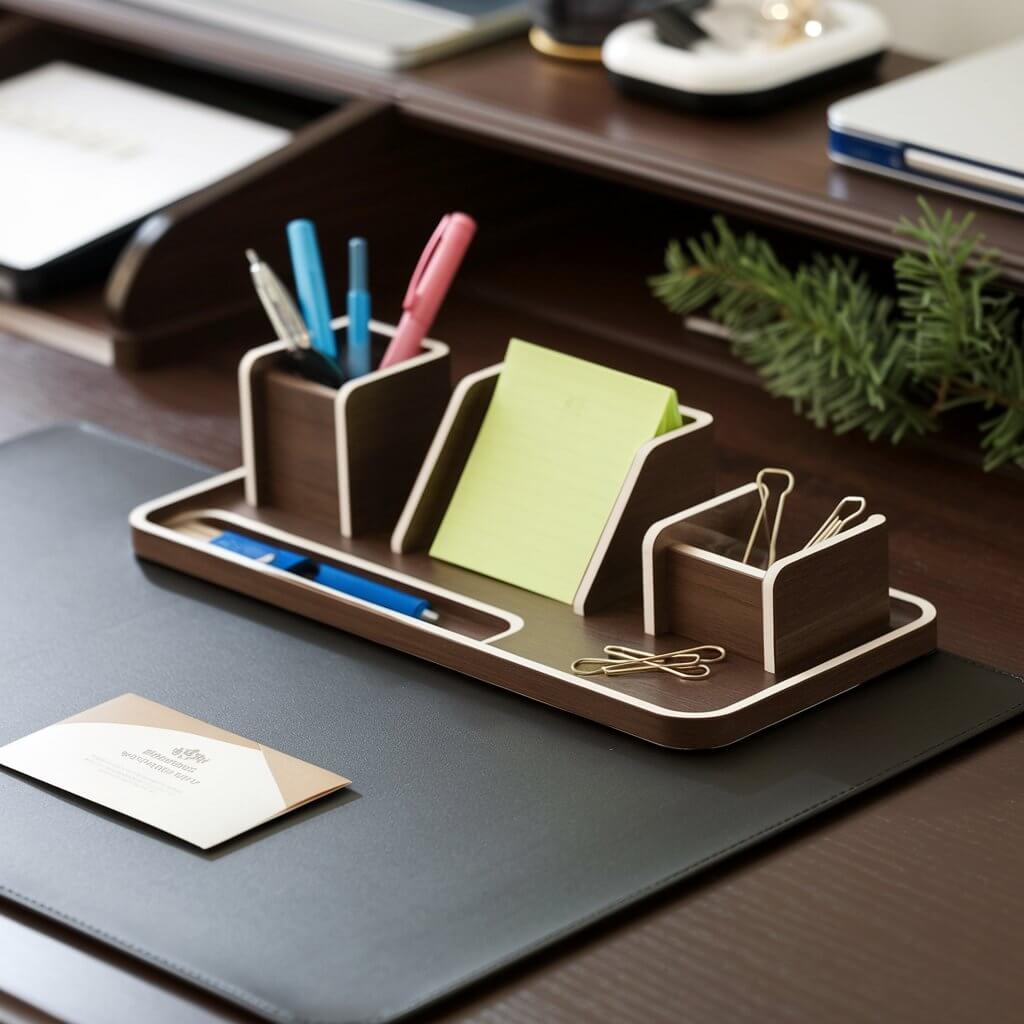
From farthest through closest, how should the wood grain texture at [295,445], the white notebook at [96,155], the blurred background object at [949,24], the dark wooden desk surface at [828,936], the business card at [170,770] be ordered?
the blurred background object at [949,24], the white notebook at [96,155], the wood grain texture at [295,445], the business card at [170,770], the dark wooden desk surface at [828,936]

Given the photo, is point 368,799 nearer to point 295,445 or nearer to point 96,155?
point 295,445

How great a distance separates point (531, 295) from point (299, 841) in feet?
2.32

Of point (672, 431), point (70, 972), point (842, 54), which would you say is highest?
point (842, 54)

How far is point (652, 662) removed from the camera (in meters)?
0.88

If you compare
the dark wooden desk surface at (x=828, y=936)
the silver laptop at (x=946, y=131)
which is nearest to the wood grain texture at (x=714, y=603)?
the dark wooden desk surface at (x=828, y=936)

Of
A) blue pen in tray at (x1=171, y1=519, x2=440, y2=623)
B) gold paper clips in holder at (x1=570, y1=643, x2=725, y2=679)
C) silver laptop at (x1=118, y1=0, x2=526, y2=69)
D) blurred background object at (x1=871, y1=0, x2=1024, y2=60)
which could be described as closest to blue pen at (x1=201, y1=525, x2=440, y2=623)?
blue pen in tray at (x1=171, y1=519, x2=440, y2=623)

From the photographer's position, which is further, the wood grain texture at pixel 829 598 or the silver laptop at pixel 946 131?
the silver laptop at pixel 946 131

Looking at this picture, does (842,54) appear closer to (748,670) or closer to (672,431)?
(672,431)

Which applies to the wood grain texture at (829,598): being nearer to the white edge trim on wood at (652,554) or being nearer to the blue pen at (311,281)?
the white edge trim on wood at (652,554)

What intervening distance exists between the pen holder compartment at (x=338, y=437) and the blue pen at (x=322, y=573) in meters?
0.04

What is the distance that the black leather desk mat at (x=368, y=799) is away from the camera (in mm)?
714

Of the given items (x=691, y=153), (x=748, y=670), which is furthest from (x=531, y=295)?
(x=748, y=670)

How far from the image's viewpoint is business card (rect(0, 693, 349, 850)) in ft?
2.60

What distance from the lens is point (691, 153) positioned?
1.25 m
